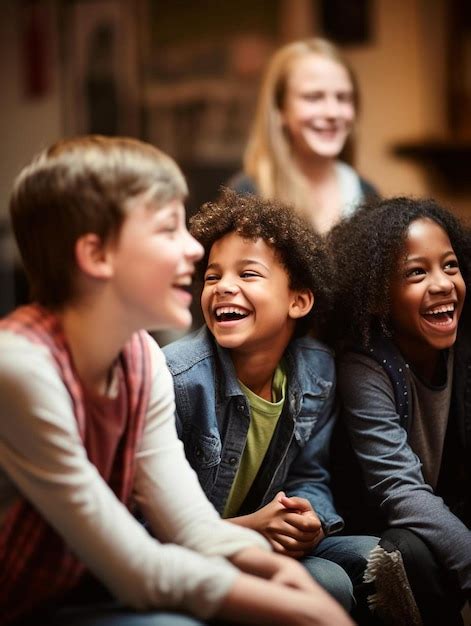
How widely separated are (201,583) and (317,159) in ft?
5.98

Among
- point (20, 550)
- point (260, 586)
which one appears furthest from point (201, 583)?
point (20, 550)

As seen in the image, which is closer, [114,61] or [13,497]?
[13,497]

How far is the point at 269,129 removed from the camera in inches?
104

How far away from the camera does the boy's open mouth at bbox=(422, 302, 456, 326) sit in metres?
1.53

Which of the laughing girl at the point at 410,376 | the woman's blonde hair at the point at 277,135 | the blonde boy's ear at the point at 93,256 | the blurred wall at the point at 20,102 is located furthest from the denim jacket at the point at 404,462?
the blurred wall at the point at 20,102

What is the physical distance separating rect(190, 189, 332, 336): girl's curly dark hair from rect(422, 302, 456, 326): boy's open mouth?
0.18 m

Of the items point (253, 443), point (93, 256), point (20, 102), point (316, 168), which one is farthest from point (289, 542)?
point (20, 102)

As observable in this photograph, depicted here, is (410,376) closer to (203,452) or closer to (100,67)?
(203,452)

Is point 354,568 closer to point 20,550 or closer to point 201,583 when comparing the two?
point 201,583

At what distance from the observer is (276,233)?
149 cm

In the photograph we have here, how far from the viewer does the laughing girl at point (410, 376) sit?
4.70 ft

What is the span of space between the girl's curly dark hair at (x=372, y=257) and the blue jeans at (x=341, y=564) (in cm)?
34

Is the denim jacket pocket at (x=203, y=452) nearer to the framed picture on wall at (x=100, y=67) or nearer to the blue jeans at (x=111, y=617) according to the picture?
the blue jeans at (x=111, y=617)

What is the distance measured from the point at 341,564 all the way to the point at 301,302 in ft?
1.48
